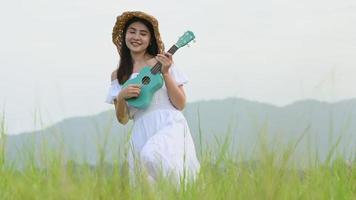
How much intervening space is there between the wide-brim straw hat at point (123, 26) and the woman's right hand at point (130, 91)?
451 mm

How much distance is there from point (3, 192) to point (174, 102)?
188 centimetres

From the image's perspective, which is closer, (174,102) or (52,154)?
(52,154)

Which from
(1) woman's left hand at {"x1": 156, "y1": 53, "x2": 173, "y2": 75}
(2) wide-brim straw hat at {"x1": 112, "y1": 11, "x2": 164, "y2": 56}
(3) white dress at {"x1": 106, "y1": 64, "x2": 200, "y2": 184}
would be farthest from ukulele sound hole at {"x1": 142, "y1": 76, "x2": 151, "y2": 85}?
(2) wide-brim straw hat at {"x1": 112, "y1": 11, "x2": 164, "y2": 56}

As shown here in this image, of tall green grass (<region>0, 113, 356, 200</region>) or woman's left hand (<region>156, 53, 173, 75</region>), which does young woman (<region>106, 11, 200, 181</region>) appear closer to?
woman's left hand (<region>156, 53, 173, 75</region>)

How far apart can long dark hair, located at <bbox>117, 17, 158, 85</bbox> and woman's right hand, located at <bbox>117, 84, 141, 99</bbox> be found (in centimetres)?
30

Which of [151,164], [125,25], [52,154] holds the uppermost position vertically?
[125,25]

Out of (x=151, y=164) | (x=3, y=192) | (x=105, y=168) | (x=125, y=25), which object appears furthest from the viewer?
(x=125, y=25)

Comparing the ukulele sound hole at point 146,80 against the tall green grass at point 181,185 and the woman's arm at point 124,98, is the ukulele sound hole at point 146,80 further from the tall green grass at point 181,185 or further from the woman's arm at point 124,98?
the tall green grass at point 181,185

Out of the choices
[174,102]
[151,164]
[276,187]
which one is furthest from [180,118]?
[276,187]

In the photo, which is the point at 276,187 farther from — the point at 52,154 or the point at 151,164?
the point at 151,164

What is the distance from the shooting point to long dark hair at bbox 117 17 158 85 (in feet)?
16.5

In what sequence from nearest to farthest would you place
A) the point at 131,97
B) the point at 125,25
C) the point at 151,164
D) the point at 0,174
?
the point at 0,174 → the point at 151,164 → the point at 131,97 → the point at 125,25

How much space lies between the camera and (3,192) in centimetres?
314

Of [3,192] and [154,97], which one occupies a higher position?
[154,97]
